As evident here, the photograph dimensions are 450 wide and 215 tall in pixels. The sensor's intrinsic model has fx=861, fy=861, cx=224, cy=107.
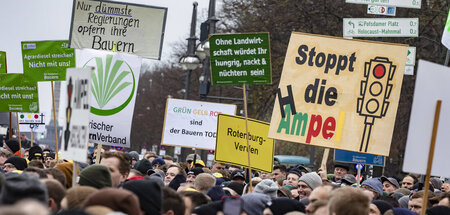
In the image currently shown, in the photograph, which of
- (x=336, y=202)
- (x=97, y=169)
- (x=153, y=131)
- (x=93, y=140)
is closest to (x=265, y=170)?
(x=93, y=140)

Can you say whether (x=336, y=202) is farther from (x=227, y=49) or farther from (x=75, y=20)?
(x=75, y=20)

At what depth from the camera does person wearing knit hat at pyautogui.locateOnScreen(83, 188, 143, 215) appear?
5434mm

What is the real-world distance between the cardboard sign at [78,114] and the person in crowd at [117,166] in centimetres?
71

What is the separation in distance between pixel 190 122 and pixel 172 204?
1007cm

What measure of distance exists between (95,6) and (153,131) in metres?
61.1

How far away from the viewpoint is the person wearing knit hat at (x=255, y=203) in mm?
7238

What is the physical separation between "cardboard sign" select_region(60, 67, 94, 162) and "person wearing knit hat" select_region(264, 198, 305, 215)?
1669 millimetres

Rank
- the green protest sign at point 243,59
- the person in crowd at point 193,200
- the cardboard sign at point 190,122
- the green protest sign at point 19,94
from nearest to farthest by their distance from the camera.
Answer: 1. the person in crowd at point 193,200
2. the green protest sign at point 243,59
3. the green protest sign at point 19,94
4. the cardboard sign at point 190,122

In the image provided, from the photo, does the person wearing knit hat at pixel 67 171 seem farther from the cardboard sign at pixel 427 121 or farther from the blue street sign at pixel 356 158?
the blue street sign at pixel 356 158

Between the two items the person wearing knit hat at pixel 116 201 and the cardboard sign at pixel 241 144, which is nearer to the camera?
the person wearing knit hat at pixel 116 201

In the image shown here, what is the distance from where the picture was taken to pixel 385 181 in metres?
13.0

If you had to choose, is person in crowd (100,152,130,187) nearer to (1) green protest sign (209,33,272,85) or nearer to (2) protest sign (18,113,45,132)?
(1) green protest sign (209,33,272,85)

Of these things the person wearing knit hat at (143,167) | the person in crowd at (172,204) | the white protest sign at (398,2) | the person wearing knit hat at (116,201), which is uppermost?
the white protest sign at (398,2)

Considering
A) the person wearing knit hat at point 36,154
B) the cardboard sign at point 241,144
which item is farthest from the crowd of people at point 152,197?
the person wearing knit hat at point 36,154
